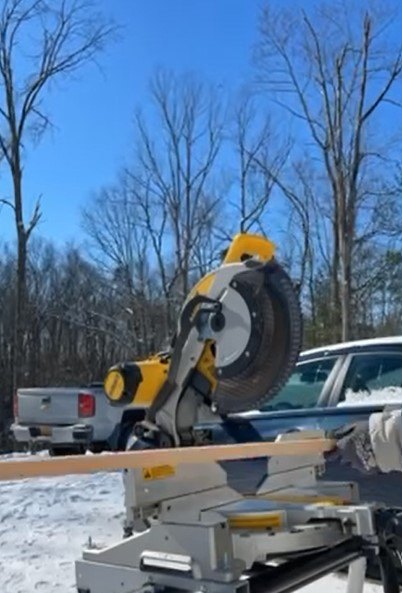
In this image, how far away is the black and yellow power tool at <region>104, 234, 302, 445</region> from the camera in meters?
2.84

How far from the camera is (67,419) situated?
1116 cm

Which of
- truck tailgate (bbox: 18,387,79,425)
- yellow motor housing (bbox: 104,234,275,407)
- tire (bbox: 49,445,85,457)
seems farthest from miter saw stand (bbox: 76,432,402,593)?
truck tailgate (bbox: 18,387,79,425)

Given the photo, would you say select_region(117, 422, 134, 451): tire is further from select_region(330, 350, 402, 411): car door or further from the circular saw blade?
the circular saw blade

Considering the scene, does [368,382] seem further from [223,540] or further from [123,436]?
[123,436]

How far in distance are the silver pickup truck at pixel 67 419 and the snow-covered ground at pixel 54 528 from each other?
9.30ft

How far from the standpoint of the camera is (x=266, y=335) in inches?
112

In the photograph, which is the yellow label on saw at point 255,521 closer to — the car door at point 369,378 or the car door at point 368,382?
the car door at point 368,382

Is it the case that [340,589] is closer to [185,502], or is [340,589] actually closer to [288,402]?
[288,402]

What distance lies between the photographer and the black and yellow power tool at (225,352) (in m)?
2.84

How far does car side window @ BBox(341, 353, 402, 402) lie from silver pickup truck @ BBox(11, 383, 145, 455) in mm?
5481

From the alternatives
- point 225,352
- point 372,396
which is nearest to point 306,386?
point 372,396

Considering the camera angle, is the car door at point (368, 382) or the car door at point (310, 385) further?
the car door at point (310, 385)

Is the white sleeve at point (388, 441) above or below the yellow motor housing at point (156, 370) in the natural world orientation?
below

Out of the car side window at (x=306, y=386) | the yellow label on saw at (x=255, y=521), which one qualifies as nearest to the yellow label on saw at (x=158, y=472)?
the yellow label on saw at (x=255, y=521)
